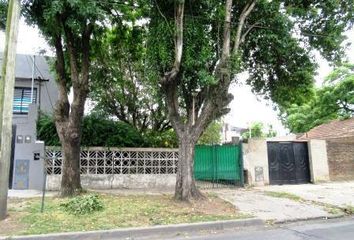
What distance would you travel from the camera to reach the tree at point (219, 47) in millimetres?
10828

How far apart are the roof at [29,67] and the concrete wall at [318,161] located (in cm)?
1303

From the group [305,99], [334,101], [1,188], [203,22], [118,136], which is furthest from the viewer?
[334,101]

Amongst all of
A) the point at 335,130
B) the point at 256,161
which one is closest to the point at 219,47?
the point at 256,161

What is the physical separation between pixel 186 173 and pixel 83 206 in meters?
3.07

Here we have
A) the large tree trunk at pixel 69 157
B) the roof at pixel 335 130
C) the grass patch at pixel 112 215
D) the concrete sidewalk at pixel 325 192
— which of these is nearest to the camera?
the grass patch at pixel 112 215

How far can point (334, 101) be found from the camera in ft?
92.4

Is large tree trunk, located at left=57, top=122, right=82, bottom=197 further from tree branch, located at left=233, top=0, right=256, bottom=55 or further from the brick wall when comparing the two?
the brick wall

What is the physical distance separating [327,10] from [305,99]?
17.6 feet

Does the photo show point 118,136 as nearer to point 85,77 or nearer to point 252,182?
point 85,77

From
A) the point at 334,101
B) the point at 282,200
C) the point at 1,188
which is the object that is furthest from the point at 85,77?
the point at 334,101

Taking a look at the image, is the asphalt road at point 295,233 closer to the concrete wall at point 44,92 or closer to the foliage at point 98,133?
the foliage at point 98,133

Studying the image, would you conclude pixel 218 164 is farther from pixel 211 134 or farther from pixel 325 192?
pixel 211 134

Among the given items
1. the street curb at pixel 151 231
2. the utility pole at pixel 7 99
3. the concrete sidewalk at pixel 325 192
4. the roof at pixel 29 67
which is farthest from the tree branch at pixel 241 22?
the roof at pixel 29 67

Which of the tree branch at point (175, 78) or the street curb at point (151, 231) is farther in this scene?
the tree branch at point (175, 78)
